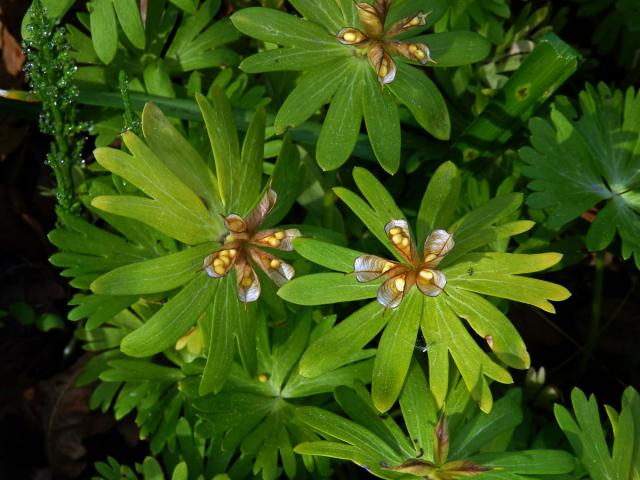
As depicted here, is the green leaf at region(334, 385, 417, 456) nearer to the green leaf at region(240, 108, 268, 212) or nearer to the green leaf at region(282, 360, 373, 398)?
the green leaf at region(282, 360, 373, 398)

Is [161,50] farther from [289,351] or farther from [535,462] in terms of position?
[535,462]

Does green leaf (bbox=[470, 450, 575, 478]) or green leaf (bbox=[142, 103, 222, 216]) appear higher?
green leaf (bbox=[142, 103, 222, 216])

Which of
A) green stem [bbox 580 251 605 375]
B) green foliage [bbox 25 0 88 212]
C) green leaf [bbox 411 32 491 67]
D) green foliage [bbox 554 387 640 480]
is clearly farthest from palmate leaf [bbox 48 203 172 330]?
green stem [bbox 580 251 605 375]

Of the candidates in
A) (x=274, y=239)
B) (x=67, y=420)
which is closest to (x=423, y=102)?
(x=274, y=239)

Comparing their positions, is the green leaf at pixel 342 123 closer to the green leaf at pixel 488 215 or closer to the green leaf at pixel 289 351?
the green leaf at pixel 488 215

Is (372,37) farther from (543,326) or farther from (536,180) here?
(543,326)
